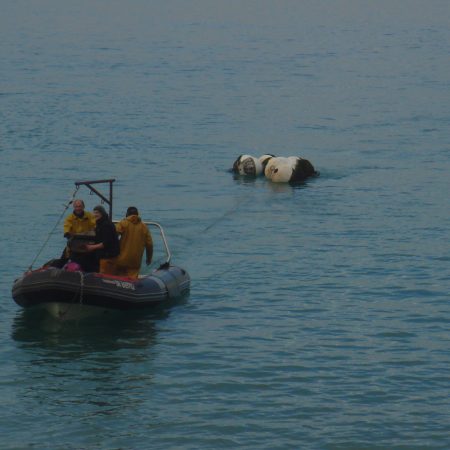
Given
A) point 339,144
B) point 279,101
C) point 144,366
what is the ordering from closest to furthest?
point 144,366 → point 339,144 → point 279,101

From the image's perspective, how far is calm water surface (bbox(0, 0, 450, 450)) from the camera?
21156mm

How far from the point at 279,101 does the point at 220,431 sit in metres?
44.4

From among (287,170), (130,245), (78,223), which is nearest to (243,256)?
(130,245)

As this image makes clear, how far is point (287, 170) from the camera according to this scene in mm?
41875

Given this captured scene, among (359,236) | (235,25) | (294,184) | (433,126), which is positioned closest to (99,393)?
(359,236)

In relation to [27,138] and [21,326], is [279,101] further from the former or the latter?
[21,326]

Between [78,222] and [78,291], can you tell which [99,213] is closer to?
[78,222]

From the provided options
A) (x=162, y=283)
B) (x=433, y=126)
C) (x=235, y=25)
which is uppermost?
(x=235, y=25)

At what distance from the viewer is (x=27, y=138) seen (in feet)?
166

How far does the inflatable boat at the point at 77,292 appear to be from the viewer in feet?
81.6

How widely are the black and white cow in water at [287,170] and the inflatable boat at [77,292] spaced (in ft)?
53.8

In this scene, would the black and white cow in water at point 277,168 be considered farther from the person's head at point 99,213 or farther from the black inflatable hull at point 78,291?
the person's head at point 99,213

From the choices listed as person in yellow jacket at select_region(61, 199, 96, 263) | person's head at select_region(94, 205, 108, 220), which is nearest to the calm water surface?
person in yellow jacket at select_region(61, 199, 96, 263)

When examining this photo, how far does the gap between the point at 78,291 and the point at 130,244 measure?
1.73 meters
